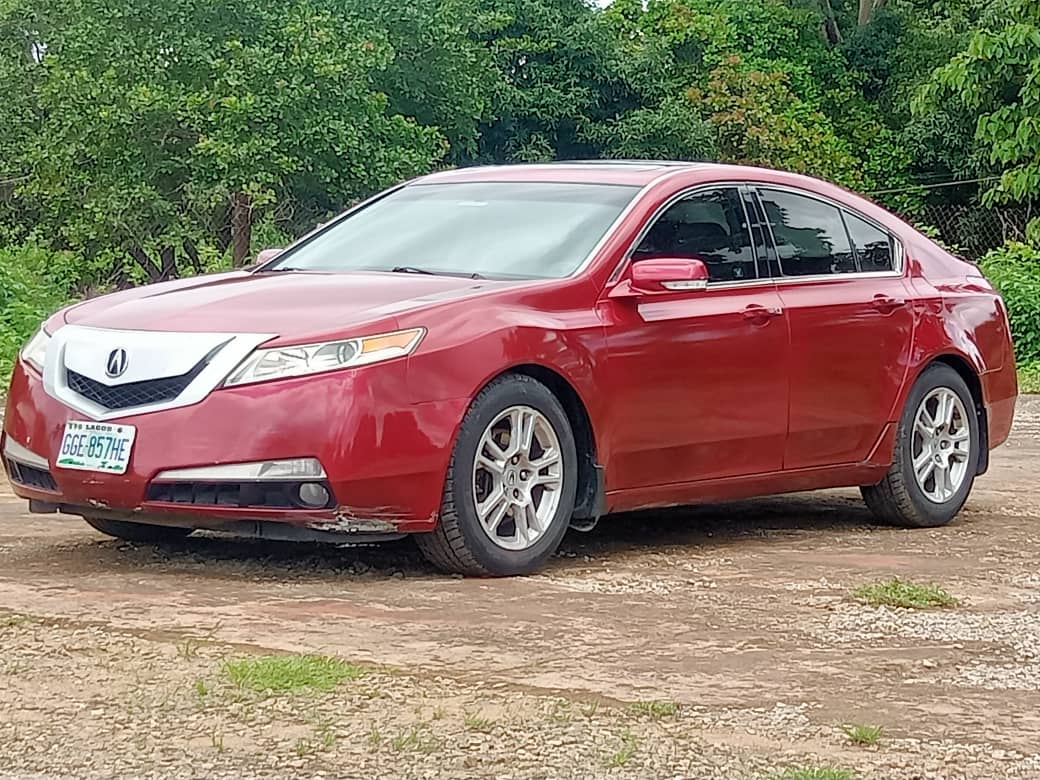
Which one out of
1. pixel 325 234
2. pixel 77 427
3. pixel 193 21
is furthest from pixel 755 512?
pixel 193 21

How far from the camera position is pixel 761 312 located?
7434mm

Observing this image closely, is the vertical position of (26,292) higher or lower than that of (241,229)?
lower

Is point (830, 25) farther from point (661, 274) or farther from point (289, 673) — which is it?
point (289, 673)

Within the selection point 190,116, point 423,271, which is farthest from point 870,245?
point 190,116

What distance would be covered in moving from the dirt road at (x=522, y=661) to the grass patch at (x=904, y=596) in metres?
0.09

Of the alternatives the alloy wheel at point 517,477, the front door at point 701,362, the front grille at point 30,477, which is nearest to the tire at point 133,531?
the front grille at point 30,477

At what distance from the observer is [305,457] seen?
599cm

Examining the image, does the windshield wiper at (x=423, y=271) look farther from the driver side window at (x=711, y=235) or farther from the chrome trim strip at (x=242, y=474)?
the chrome trim strip at (x=242, y=474)

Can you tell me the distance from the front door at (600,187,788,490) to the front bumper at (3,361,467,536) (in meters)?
0.89

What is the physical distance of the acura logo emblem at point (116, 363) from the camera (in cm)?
619

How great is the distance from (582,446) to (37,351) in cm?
195

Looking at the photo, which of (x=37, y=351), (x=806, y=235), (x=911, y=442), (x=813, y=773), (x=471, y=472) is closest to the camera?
(x=813, y=773)

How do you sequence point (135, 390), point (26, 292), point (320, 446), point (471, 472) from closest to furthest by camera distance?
point (320, 446), point (135, 390), point (471, 472), point (26, 292)

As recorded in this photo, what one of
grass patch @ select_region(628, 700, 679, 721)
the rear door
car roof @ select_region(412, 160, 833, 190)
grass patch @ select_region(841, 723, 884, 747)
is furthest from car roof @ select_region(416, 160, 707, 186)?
grass patch @ select_region(841, 723, 884, 747)
